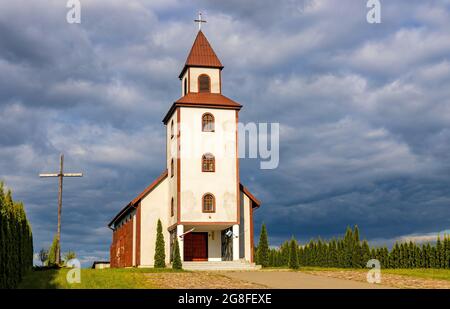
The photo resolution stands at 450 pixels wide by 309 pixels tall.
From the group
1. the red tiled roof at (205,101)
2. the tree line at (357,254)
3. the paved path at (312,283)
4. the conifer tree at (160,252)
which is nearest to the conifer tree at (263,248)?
the tree line at (357,254)

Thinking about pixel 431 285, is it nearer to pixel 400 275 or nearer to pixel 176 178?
pixel 400 275

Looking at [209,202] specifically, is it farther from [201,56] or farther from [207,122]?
[201,56]

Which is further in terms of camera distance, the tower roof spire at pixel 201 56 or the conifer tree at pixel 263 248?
the tower roof spire at pixel 201 56

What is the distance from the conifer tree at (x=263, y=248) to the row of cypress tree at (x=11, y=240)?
15.7 m

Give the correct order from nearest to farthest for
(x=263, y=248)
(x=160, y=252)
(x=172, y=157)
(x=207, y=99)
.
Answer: (x=160, y=252), (x=207, y=99), (x=263, y=248), (x=172, y=157)

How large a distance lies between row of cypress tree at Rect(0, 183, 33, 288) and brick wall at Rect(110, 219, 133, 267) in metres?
13.5

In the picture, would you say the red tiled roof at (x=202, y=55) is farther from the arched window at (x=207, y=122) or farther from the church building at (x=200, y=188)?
the arched window at (x=207, y=122)

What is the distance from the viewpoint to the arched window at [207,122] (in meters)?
36.0

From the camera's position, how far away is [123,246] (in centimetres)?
4303

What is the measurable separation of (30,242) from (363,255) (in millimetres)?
20101

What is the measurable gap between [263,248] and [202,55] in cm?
1347

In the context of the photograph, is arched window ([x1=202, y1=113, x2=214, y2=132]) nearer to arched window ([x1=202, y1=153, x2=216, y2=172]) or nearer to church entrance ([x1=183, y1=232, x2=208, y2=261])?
arched window ([x1=202, y1=153, x2=216, y2=172])

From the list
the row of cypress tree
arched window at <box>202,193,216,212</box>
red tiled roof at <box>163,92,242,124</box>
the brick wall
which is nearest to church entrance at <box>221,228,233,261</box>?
arched window at <box>202,193,216,212</box>

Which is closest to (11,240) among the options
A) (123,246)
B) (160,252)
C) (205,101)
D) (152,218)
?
(160,252)
